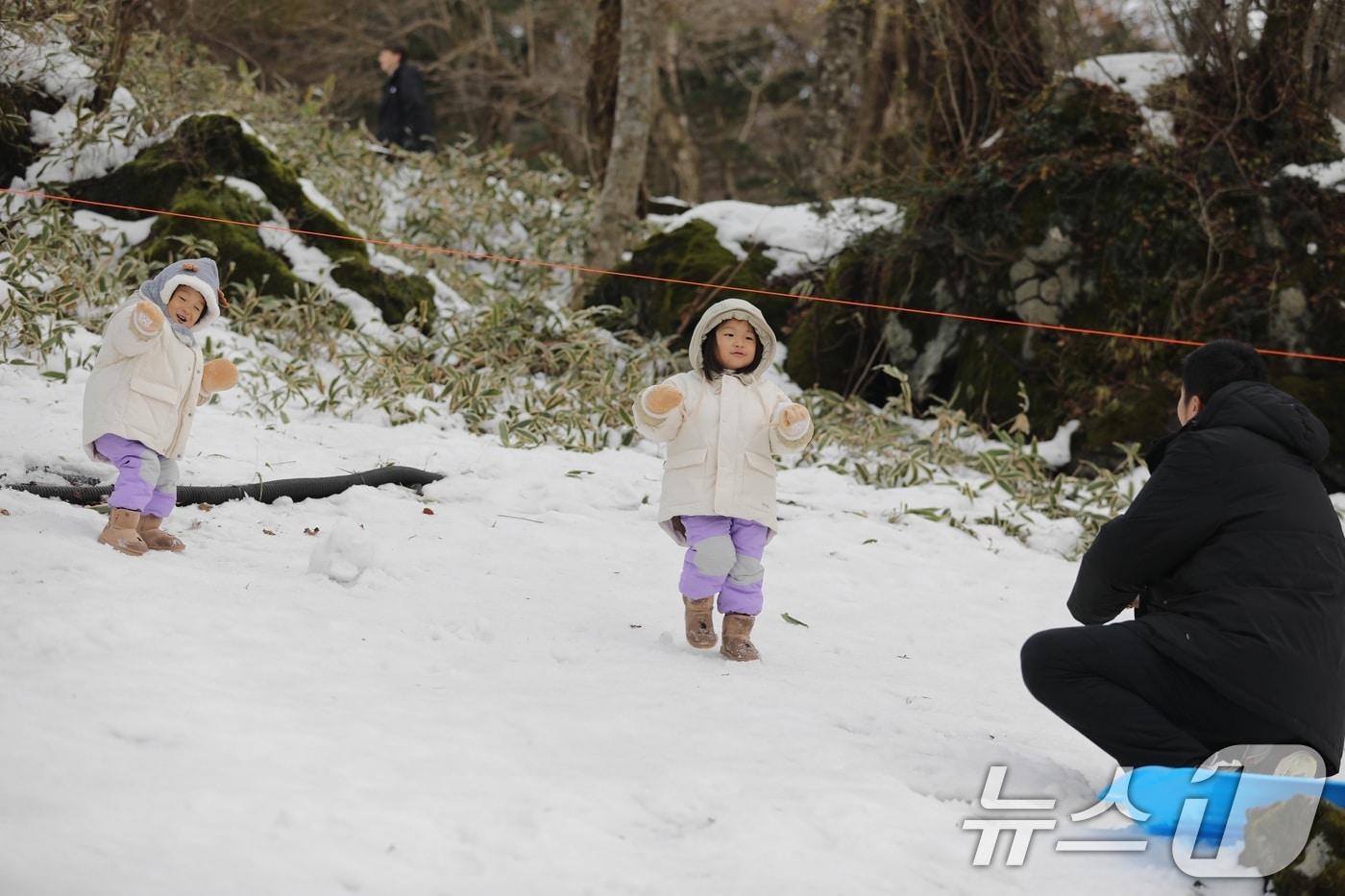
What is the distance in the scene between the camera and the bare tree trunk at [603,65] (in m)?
11.9

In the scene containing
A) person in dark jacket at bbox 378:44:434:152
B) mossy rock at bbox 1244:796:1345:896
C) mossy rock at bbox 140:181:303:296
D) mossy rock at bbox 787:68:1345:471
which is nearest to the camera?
mossy rock at bbox 1244:796:1345:896

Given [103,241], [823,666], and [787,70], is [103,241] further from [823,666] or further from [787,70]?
[787,70]

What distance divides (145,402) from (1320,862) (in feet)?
11.4

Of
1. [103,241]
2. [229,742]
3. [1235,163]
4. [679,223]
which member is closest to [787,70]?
[679,223]

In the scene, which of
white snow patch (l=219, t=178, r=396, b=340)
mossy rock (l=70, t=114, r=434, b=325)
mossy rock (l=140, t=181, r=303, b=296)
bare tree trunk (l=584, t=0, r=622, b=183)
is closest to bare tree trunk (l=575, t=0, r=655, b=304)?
bare tree trunk (l=584, t=0, r=622, b=183)

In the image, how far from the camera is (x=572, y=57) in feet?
61.9

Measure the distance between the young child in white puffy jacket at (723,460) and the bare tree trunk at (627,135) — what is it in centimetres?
623

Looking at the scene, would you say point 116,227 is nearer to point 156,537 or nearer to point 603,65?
point 156,537

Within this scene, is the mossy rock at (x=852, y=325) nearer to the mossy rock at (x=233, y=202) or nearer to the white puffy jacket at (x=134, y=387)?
the mossy rock at (x=233, y=202)

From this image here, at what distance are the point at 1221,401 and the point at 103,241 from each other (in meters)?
6.91

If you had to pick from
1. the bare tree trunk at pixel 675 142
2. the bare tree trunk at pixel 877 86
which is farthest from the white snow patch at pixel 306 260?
the bare tree trunk at pixel 675 142

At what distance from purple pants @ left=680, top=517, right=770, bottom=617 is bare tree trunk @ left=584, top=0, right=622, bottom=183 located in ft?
28.4

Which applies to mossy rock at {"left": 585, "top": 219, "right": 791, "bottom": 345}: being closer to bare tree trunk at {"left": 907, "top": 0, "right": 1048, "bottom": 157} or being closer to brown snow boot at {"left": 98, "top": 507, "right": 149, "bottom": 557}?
bare tree trunk at {"left": 907, "top": 0, "right": 1048, "bottom": 157}

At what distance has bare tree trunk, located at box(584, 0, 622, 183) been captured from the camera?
11.9m
